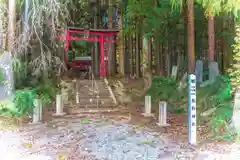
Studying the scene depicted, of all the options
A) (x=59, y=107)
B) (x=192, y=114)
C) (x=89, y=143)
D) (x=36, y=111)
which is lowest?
(x=89, y=143)

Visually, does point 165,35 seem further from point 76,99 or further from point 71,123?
point 71,123

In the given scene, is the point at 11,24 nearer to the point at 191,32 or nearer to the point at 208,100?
the point at 191,32

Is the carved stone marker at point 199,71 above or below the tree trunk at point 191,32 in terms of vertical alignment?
below

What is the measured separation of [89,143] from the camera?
6195 mm

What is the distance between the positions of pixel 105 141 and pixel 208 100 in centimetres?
373

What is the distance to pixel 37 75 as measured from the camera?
11.0m

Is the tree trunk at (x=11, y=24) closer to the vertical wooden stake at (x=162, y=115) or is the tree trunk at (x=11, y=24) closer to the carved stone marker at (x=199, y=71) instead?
the vertical wooden stake at (x=162, y=115)

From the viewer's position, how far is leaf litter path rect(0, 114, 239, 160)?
215 inches

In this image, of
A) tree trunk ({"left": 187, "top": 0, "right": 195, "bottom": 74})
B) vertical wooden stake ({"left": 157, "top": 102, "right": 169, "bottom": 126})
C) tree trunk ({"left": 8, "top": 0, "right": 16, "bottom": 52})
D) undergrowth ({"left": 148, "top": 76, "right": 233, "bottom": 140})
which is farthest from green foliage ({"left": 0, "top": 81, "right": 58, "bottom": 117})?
tree trunk ({"left": 187, "top": 0, "right": 195, "bottom": 74})

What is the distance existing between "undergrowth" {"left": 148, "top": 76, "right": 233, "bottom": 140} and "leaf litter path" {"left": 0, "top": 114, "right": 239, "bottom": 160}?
1150 millimetres

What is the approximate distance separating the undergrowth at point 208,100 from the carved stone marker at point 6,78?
5.29 m

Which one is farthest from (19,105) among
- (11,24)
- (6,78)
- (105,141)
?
(105,141)

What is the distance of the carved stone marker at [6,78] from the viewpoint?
9031 millimetres

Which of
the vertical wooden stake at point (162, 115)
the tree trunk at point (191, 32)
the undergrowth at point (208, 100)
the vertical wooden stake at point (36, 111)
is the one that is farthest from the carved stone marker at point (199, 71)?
the vertical wooden stake at point (36, 111)
